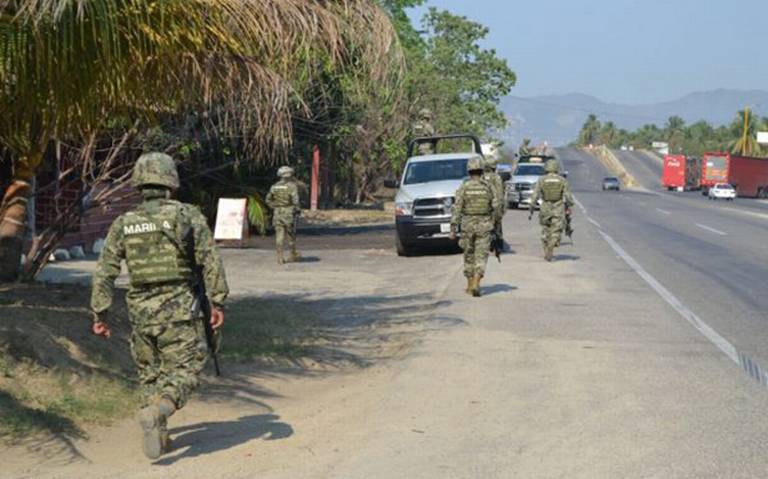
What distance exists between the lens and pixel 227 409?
847 centimetres

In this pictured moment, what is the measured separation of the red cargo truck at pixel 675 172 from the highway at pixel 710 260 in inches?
2138

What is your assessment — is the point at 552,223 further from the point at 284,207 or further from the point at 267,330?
the point at 267,330

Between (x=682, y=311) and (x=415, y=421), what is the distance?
6.79m

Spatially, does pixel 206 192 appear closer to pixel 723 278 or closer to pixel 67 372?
pixel 723 278

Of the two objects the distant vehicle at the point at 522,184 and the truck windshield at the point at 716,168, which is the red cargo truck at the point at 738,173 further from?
the distant vehicle at the point at 522,184

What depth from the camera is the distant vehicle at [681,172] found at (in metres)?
99.9

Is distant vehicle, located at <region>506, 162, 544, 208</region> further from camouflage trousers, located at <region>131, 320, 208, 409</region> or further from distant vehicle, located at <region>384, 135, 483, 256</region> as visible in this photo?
camouflage trousers, located at <region>131, 320, 208, 409</region>

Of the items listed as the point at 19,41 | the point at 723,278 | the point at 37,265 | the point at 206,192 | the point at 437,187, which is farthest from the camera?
the point at 206,192

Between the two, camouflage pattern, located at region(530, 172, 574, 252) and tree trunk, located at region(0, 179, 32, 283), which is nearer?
tree trunk, located at region(0, 179, 32, 283)

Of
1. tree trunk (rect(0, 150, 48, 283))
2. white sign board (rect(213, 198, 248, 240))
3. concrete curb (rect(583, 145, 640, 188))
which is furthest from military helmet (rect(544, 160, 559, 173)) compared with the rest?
concrete curb (rect(583, 145, 640, 188))

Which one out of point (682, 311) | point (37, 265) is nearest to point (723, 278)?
point (682, 311)

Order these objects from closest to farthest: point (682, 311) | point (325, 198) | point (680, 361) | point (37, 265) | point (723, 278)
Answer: point (680, 361), point (37, 265), point (682, 311), point (723, 278), point (325, 198)

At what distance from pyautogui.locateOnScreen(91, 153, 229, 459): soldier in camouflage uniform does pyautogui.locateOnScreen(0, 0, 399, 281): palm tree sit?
1302mm

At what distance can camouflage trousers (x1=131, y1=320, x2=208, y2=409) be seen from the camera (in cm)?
668
